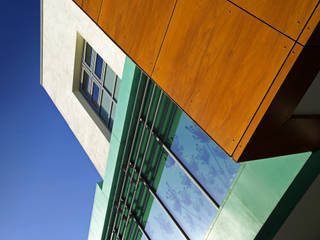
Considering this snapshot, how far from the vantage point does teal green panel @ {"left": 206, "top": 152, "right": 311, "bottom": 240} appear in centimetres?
500

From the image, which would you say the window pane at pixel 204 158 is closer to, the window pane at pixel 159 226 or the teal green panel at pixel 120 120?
the teal green panel at pixel 120 120

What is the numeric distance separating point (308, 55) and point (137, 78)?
5.82m

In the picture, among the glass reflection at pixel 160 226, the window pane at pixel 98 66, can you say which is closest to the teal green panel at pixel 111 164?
the glass reflection at pixel 160 226

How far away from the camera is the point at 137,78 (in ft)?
28.4

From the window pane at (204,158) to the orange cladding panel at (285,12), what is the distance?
3493 mm

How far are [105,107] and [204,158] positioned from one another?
306 inches

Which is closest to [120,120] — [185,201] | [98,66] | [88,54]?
[185,201]

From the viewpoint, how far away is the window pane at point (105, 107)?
1357 centimetres

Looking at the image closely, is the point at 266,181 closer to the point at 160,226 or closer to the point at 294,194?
the point at 294,194

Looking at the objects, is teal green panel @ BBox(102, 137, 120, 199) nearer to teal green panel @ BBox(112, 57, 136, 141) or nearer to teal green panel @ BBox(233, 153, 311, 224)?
teal green panel @ BBox(112, 57, 136, 141)

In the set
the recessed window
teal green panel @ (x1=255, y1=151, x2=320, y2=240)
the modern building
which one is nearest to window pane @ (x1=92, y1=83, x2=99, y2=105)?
the recessed window

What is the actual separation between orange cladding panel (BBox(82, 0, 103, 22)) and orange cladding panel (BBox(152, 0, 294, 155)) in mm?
2442

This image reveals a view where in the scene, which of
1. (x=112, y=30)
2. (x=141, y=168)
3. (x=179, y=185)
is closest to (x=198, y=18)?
(x=112, y=30)

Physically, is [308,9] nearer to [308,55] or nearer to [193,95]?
[308,55]
